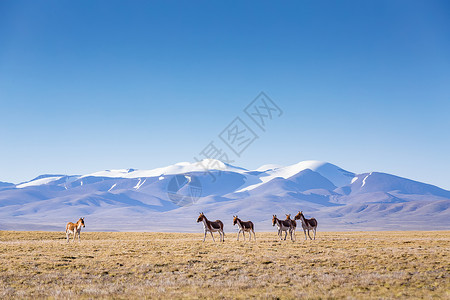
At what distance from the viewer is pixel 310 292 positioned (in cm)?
1611

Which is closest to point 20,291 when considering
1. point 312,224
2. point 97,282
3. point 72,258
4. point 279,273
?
point 97,282

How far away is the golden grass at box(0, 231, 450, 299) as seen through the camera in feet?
53.6

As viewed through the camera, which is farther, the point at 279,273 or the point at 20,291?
the point at 279,273

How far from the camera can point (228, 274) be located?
20.3m

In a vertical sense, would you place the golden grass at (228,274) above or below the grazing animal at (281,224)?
below

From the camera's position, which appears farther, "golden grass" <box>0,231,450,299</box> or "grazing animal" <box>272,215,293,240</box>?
"grazing animal" <box>272,215,293,240</box>

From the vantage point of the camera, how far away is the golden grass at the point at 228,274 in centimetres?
1633

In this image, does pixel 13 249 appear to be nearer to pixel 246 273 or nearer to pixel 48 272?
pixel 48 272

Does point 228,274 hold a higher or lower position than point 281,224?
lower

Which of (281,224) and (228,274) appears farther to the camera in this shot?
(281,224)

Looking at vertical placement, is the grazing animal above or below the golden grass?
above

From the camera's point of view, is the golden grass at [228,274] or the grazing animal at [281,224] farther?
the grazing animal at [281,224]

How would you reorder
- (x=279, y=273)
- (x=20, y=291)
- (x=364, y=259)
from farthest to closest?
(x=364, y=259) < (x=279, y=273) < (x=20, y=291)

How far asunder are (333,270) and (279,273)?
277cm
